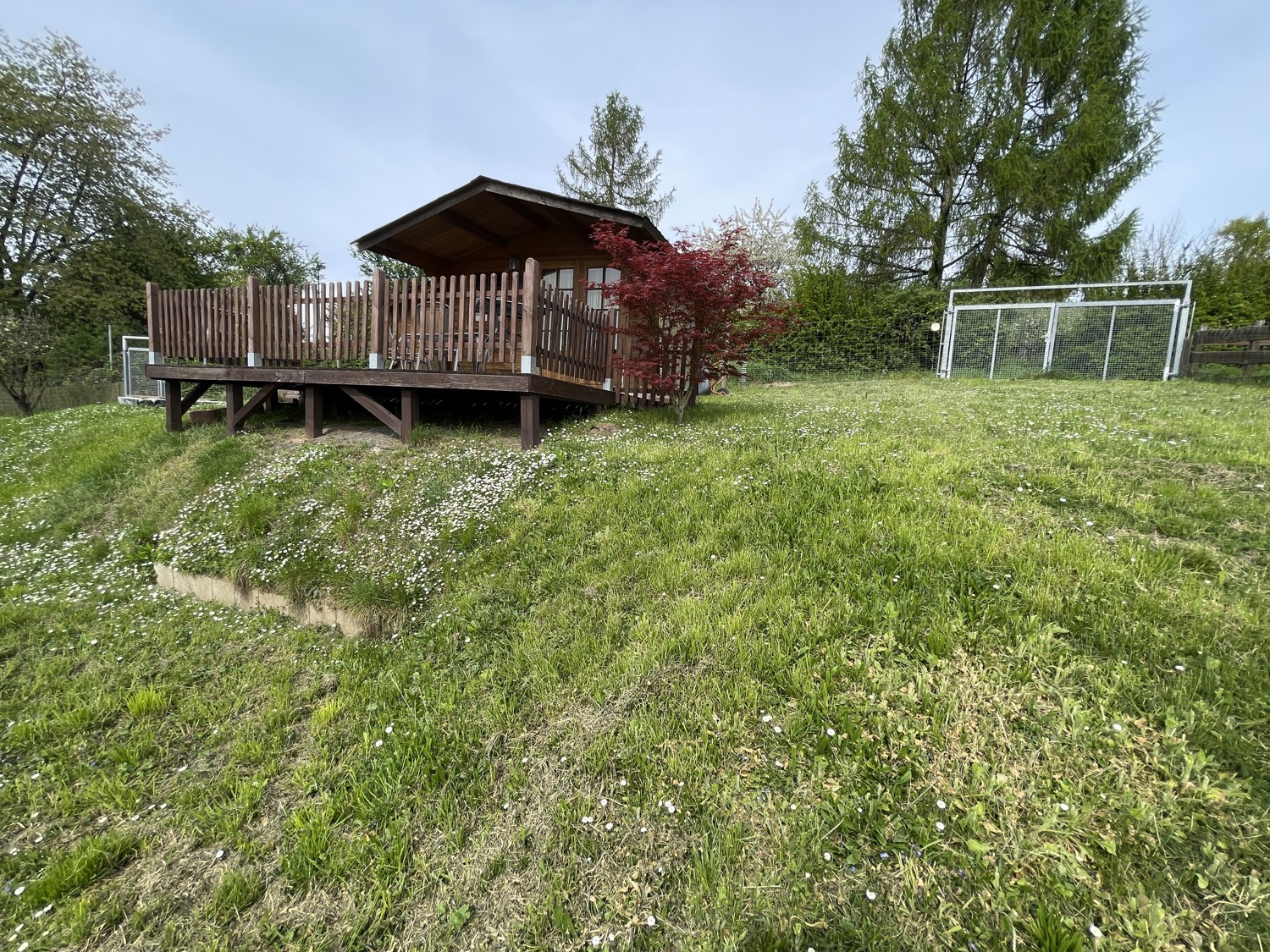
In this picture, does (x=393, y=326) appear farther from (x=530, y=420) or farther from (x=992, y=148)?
(x=992, y=148)

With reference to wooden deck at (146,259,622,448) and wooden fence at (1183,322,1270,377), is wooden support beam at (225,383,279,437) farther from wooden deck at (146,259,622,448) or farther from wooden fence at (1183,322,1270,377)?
wooden fence at (1183,322,1270,377)

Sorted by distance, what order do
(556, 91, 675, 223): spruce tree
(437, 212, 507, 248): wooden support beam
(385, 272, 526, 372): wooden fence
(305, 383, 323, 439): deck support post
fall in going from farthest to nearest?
(556, 91, 675, 223): spruce tree
(437, 212, 507, 248): wooden support beam
(305, 383, 323, 439): deck support post
(385, 272, 526, 372): wooden fence

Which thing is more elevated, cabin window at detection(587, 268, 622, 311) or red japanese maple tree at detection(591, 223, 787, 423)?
cabin window at detection(587, 268, 622, 311)

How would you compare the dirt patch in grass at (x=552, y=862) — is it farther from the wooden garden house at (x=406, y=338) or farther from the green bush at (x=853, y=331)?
the green bush at (x=853, y=331)

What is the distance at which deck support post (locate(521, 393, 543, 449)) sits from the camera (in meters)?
5.29

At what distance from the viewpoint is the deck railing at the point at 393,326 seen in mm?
5332

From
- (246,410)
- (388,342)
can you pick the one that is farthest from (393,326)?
(246,410)

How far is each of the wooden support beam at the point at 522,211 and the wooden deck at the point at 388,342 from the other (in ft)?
8.44

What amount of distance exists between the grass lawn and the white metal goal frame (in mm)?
8881

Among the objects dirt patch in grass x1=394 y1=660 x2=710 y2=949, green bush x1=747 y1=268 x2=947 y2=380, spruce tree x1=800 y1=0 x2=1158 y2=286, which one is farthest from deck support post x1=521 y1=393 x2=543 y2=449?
spruce tree x1=800 y1=0 x2=1158 y2=286

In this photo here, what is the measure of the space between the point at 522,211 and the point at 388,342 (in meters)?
4.11

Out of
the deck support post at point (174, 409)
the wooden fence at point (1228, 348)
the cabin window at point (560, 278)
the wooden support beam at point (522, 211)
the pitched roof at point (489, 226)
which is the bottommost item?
the deck support post at point (174, 409)

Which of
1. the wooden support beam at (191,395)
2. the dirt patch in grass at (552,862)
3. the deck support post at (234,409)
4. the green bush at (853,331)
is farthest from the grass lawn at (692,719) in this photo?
the green bush at (853,331)

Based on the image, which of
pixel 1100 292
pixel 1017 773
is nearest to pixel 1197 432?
pixel 1017 773
